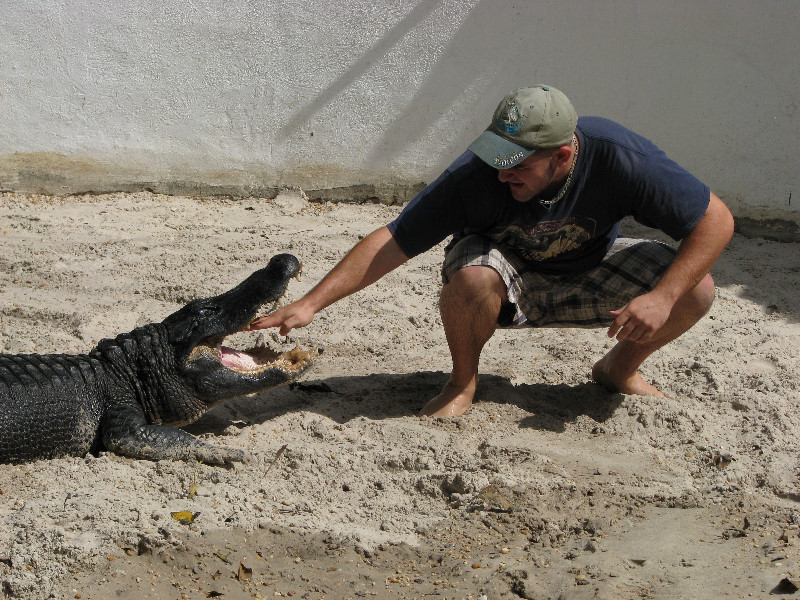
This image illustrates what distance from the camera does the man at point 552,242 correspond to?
3.20 meters

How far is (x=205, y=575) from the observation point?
101 inches

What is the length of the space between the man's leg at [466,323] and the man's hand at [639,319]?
550 mm

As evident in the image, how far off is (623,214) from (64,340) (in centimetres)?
278

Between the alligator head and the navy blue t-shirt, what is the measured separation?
61cm

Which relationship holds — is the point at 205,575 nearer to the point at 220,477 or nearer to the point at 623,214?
the point at 220,477

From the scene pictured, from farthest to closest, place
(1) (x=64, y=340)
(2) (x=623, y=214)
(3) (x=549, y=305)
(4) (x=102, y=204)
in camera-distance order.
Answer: (4) (x=102, y=204)
(1) (x=64, y=340)
(3) (x=549, y=305)
(2) (x=623, y=214)

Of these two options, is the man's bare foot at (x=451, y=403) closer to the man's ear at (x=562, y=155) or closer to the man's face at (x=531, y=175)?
the man's face at (x=531, y=175)

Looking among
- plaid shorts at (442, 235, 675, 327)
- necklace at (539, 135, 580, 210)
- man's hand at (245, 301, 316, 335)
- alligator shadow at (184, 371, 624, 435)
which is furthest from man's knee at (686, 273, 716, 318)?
man's hand at (245, 301, 316, 335)

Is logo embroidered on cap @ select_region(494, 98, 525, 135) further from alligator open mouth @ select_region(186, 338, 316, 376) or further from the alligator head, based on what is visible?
alligator open mouth @ select_region(186, 338, 316, 376)

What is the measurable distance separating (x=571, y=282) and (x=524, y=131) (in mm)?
806

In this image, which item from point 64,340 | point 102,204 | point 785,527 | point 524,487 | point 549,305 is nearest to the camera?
point 785,527

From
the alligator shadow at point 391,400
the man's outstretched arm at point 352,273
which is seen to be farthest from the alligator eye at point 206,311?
the alligator shadow at point 391,400

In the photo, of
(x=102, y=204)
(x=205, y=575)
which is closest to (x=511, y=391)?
(x=205, y=575)

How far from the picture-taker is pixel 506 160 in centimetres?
314
